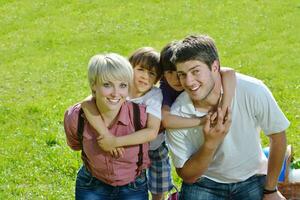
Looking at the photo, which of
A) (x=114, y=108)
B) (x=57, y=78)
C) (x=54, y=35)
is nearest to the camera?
(x=114, y=108)

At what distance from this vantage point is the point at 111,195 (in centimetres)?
429

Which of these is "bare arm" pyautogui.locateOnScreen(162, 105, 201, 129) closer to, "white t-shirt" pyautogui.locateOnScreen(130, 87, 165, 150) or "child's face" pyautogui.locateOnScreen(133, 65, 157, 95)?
"white t-shirt" pyautogui.locateOnScreen(130, 87, 165, 150)

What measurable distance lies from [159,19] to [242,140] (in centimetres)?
903

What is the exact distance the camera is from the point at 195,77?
4.11 m

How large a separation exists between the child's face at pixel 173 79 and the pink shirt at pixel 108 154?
0.99 feet

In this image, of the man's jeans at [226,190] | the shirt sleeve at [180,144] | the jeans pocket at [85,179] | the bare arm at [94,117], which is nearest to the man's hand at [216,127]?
the shirt sleeve at [180,144]

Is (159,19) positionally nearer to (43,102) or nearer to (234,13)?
(234,13)

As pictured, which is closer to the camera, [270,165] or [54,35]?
[270,165]

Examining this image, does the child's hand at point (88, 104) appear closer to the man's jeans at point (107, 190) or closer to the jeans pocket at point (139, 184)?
the man's jeans at point (107, 190)

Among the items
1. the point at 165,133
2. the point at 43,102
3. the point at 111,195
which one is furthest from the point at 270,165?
the point at 43,102

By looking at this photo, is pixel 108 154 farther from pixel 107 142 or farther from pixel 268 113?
pixel 268 113

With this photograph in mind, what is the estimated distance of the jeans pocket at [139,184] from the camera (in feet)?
14.1

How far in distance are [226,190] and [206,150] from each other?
1.46ft

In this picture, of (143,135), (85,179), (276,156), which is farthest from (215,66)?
(85,179)
